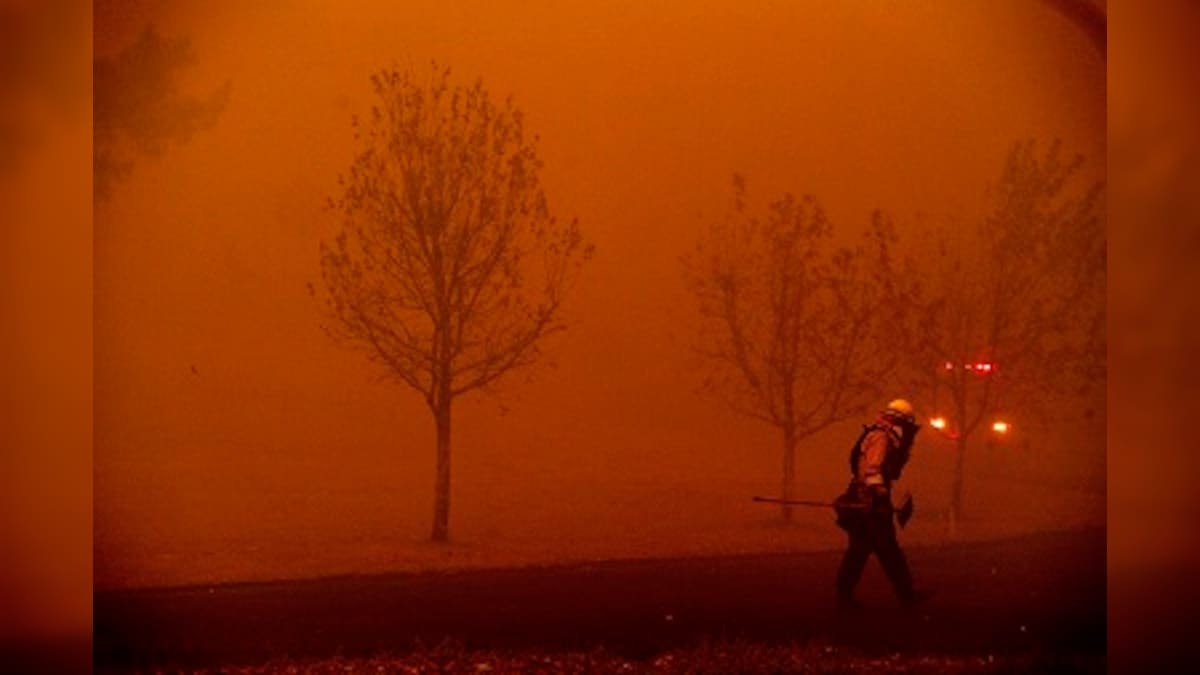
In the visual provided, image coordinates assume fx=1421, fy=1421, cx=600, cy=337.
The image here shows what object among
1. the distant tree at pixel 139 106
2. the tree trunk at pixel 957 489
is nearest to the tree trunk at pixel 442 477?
the distant tree at pixel 139 106

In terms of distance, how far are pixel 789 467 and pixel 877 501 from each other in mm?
581

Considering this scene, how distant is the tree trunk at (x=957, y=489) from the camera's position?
9.09 metres

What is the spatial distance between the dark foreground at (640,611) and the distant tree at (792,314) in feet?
2.43

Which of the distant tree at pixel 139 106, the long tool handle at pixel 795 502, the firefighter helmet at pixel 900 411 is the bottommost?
the long tool handle at pixel 795 502

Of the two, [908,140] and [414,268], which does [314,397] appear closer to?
[414,268]

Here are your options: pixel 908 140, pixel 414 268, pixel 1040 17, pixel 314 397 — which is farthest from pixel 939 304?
pixel 314 397

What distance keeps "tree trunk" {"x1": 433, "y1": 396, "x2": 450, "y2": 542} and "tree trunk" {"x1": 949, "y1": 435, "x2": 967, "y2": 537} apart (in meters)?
3.23

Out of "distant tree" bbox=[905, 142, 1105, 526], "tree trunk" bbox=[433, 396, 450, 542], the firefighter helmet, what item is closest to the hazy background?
"tree trunk" bbox=[433, 396, 450, 542]

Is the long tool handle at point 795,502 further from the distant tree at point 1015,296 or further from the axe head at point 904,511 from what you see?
the distant tree at point 1015,296

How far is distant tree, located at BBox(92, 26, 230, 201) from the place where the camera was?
8320 millimetres

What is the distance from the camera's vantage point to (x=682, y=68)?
884cm

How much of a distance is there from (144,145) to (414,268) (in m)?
1.74

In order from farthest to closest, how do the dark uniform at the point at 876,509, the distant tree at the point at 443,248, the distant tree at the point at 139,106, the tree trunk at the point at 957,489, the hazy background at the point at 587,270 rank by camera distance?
the tree trunk at the point at 957,489
the dark uniform at the point at 876,509
the distant tree at the point at 443,248
the hazy background at the point at 587,270
the distant tree at the point at 139,106

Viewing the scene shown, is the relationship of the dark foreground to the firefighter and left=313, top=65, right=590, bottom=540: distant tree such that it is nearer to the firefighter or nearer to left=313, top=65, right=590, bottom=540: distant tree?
the firefighter
